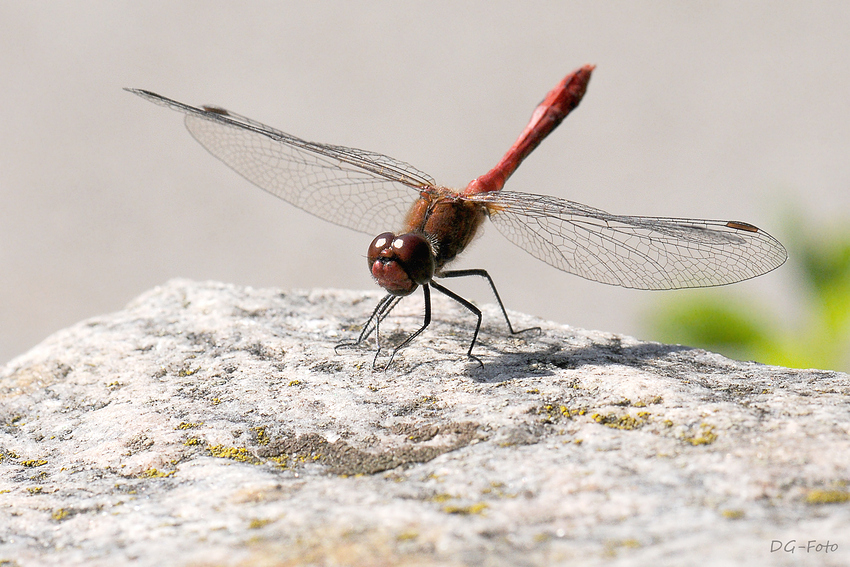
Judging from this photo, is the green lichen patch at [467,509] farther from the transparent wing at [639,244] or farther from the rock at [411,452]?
the transparent wing at [639,244]

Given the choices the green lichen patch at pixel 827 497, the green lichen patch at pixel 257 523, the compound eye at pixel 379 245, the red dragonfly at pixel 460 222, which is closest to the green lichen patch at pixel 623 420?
the green lichen patch at pixel 827 497

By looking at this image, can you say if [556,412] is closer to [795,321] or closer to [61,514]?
[61,514]

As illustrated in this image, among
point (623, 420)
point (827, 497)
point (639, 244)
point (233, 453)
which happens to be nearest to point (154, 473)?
point (233, 453)

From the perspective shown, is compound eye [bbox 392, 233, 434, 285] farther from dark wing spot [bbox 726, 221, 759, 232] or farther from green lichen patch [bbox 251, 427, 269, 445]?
dark wing spot [bbox 726, 221, 759, 232]

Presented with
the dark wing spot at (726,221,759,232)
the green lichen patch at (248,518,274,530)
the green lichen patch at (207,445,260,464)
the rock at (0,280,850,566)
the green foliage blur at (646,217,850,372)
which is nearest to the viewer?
the rock at (0,280,850,566)

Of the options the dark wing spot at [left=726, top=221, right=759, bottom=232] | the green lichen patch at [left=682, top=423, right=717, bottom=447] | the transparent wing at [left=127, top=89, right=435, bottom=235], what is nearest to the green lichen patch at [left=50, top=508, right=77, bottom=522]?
the green lichen patch at [left=682, top=423, right=717, bottom=447]

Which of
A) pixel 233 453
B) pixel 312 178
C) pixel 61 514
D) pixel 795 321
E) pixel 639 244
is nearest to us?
pixel 61 514

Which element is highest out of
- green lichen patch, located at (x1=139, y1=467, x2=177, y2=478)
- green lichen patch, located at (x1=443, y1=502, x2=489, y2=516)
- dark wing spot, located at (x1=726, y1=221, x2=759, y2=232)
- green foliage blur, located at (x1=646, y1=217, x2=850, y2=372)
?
dark wing spot, located at (x1=726, y1=221, x2=759, y2=232)
